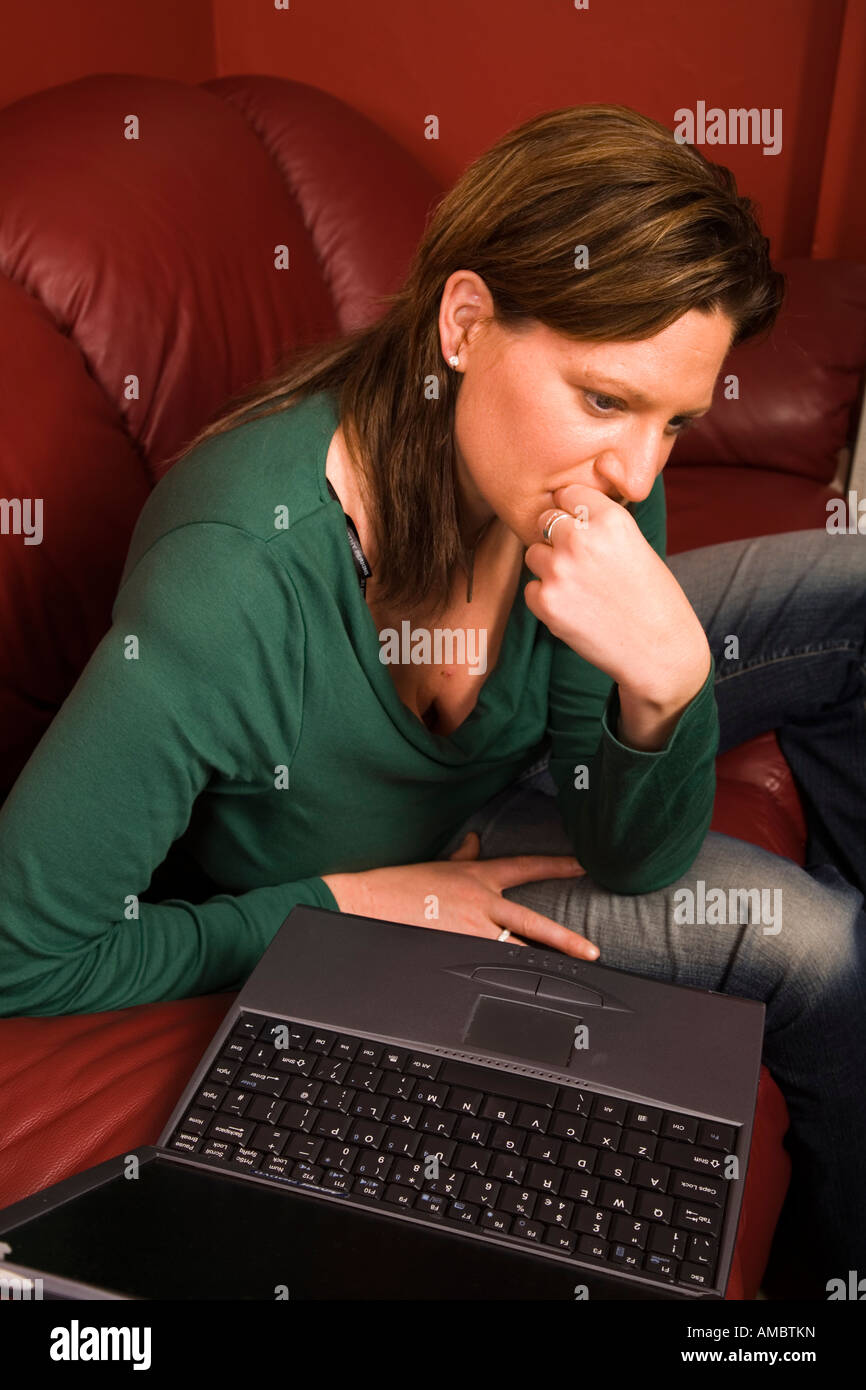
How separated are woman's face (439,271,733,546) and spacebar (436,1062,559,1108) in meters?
0.42

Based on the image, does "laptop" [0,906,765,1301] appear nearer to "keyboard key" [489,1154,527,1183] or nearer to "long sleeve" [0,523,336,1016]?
"keyboard key" [489,1154,527,1183]

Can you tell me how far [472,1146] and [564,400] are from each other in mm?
521

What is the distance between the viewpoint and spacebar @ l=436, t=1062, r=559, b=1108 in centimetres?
75

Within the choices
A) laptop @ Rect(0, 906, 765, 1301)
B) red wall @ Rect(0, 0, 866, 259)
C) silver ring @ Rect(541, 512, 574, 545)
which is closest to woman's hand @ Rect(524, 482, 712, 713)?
silver ring @ Rect(541, 512, 574, 545)

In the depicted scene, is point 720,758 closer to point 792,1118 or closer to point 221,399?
point 792,1118

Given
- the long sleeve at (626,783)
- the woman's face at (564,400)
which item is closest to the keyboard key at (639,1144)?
the long sleeve at (626,783)

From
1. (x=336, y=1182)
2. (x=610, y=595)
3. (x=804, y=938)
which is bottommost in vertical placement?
(x=804, y=938)

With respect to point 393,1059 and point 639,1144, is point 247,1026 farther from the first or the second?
point 639,1144

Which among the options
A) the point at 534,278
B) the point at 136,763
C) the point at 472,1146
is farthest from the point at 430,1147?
the point at 534,278

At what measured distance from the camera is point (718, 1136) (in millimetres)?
722

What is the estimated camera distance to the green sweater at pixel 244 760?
848 mm

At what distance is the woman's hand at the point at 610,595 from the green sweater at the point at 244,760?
7 centimetres

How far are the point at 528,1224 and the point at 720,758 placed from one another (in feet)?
2.93

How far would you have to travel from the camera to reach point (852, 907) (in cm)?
112
